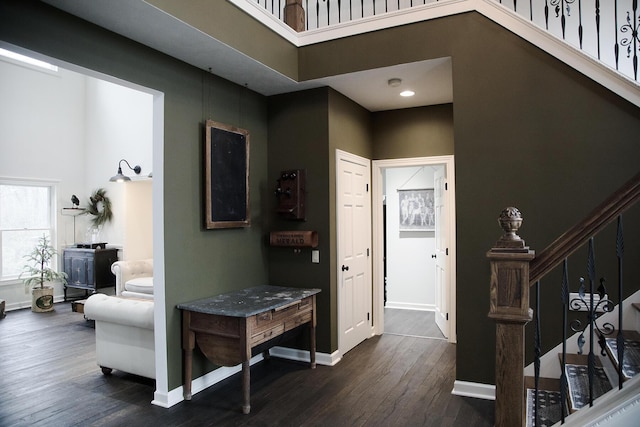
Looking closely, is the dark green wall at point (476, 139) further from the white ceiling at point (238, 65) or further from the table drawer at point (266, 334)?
the table drawer at point (266, 334)

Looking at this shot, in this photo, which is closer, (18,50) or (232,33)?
(18,50)

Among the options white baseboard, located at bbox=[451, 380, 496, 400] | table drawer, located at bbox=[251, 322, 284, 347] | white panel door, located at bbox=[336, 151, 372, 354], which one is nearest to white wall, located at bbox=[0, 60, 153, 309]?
white panel door, located at bbox=[336, 151, 372, 354]

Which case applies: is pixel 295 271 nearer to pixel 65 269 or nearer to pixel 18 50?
pixel 18 50

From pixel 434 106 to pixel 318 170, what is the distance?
67.6 inches

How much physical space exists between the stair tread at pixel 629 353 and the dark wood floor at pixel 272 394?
1059 mm

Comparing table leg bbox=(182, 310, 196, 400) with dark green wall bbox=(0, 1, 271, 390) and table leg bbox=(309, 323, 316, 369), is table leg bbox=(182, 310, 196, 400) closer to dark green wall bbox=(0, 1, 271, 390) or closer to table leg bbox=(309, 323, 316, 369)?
dark green wall bbox=(0, 1, 271, 390)

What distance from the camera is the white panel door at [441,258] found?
4949 mm

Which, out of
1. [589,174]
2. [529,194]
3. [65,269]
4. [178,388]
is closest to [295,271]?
[178,388]

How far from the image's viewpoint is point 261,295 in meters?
3.82

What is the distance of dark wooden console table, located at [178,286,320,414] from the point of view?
3141mm

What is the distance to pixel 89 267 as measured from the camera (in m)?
7.01

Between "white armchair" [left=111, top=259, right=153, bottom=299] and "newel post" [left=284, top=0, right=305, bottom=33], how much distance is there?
3.68 meters

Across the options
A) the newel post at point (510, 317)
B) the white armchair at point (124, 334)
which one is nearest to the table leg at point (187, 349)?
the white armchair at point (124, 334)

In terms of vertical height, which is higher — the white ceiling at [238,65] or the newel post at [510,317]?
the white ceiling at [238,65]
